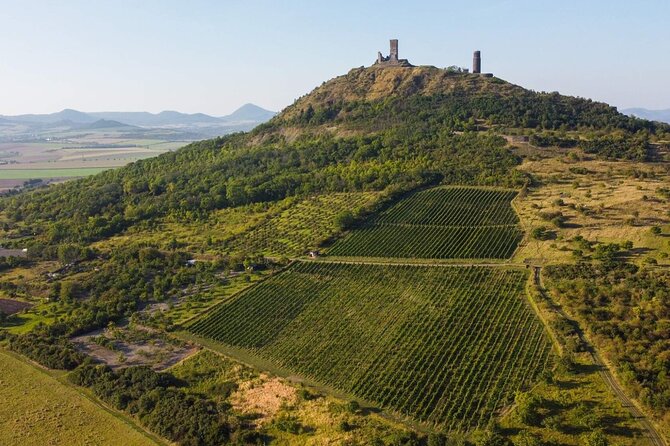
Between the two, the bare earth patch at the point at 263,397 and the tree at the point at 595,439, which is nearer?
the tree at the point at 595,439

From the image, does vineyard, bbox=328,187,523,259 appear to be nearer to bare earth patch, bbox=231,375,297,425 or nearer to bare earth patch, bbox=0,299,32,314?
bare earth patch, bbox=231,375,297,425

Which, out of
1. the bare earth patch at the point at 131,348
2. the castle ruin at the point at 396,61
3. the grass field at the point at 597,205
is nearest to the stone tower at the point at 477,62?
the castle ruin at the point at 396,61

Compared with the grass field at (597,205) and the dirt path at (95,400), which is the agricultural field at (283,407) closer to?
the dirt path at (95,400)

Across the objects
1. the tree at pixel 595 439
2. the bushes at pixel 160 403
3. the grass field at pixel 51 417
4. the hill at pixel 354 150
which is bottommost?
the grass field at pixel 51 417

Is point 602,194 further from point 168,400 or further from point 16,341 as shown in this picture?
point 16,341

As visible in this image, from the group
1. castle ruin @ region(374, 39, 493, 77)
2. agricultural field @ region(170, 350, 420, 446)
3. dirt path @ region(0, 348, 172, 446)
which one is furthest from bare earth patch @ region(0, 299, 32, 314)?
castle ruin @ region(374, 39, 493, 77)
